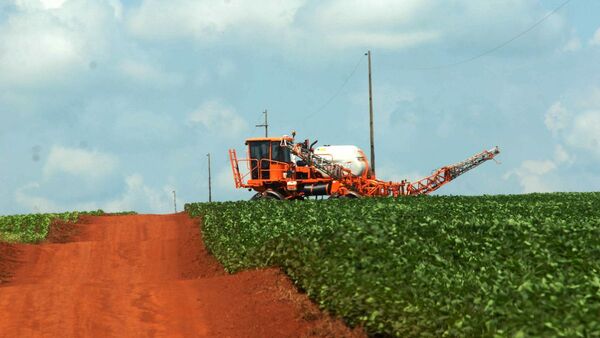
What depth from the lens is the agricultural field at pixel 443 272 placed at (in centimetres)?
1023

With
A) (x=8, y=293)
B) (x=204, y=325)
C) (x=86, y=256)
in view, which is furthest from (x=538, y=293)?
(x=86, y=256)

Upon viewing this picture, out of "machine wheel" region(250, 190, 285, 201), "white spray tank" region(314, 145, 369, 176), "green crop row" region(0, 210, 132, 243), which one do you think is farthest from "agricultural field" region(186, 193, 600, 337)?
"white spray tank" region(314, 145, 369, 176)

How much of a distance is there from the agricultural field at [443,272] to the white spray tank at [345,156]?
76.4 feet

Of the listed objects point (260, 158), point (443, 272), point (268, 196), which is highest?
point (260, 158)

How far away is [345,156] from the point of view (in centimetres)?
4716

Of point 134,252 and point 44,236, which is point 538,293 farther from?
point 44,236

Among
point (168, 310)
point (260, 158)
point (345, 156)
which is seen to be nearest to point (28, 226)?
point (260, 158)

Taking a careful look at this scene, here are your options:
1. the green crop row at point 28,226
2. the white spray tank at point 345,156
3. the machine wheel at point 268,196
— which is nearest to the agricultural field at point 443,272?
the green crop row at point 28,226

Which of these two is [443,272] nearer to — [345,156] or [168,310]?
[168,310]

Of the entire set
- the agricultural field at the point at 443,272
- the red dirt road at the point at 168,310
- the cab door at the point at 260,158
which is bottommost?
the red dirt road at the point at 168,310

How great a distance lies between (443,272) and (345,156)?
111 feet

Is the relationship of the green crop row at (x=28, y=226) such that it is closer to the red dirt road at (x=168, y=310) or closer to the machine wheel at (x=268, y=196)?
the machine wheel at (x=268, y=196)

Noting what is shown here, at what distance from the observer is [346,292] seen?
46.8 feet

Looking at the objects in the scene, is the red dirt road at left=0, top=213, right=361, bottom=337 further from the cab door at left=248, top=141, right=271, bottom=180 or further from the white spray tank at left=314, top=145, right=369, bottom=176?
the white spray tank at left=314, top=145, right=369, bottom=176
